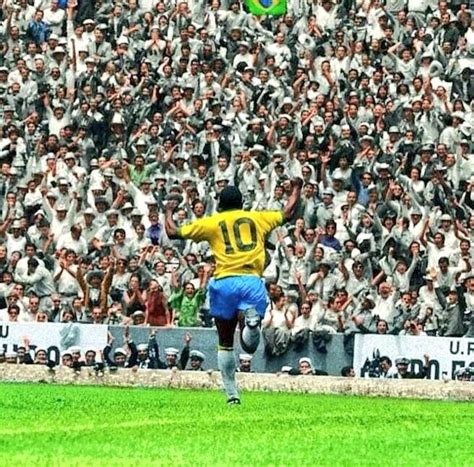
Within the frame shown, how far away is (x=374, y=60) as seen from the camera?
32.0 meters

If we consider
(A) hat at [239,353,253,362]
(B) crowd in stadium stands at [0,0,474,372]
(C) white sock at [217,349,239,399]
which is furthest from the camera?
(B) crowd in stadium stands at [0,0,474,372]

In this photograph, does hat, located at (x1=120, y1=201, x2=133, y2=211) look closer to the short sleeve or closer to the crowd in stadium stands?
the crowd in stadium stands

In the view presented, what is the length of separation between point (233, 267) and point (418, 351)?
6665 mm

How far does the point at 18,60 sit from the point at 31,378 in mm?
9915

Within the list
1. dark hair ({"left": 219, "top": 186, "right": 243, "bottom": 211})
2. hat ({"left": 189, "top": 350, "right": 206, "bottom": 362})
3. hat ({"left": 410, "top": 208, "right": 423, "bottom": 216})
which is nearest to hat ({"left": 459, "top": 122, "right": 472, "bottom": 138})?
hat ({"left": 410, "top": 208, "right": 423, "bottom": 216})

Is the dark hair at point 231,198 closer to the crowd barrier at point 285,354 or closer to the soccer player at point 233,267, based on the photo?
the soccer player at point 233,267

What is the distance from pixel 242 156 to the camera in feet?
100

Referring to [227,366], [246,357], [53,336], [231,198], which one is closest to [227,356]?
[227,366]

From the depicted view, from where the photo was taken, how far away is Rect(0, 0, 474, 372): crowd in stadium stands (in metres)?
27.3

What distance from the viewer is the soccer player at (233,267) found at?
60.5 feet

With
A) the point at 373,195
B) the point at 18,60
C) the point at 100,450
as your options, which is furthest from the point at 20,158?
the point at 100,450

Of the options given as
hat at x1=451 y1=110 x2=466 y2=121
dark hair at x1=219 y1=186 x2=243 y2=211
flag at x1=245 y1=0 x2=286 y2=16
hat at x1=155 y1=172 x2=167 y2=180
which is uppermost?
flag at x1=245 y1=0 x2=286 y2=16

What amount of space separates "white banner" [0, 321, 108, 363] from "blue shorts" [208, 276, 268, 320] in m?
8.22

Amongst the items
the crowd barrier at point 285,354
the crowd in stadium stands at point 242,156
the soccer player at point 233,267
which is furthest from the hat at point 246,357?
the soccer player at point 233,267
